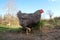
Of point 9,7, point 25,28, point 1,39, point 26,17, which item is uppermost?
point 9,7

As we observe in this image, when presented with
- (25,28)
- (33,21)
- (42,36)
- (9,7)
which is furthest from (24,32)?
(9,7)

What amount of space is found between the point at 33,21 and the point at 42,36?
917 mm

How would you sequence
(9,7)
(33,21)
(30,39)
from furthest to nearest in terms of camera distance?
1. (9,7)
2. (33,21)
3. (30,39)

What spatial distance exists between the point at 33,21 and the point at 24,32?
2.21 feet

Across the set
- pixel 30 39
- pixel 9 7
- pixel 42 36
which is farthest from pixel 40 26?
pixel 9 7

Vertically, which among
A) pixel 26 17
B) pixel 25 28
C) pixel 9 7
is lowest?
pixel 25 28

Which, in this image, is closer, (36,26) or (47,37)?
(47,37)

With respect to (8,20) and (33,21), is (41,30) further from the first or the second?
(8,20)

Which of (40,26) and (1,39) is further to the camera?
(40,26)

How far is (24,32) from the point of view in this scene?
6.52 meters

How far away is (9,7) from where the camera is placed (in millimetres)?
10562

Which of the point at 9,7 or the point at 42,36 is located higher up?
the point at 9,7

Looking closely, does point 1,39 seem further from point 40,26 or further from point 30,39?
point 40,26

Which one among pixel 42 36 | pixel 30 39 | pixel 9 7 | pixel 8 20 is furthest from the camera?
pixel 8 20
